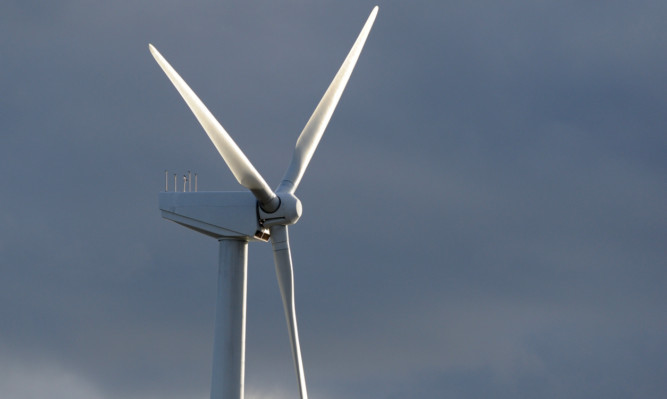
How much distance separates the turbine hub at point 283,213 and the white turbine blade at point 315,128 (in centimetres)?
156

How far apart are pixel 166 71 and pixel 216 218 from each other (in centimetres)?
688

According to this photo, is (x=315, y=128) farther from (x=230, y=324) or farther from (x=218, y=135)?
(x=230, y=324)

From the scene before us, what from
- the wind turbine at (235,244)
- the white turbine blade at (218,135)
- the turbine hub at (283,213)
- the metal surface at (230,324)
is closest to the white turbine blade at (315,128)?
the turbine hub at (283,213)

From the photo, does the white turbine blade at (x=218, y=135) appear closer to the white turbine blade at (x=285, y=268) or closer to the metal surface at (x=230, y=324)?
the white turbine blade at (x=285, y=268)

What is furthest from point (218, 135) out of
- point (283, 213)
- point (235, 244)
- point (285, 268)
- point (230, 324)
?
point (230, 324)

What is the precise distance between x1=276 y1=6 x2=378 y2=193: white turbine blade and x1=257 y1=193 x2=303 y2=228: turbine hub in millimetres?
1561

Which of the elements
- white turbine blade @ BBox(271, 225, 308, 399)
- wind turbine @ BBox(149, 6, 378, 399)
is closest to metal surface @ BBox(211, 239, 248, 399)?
wind turbine @ BBox(149, 6, 378, 399)

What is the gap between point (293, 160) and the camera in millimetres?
64000

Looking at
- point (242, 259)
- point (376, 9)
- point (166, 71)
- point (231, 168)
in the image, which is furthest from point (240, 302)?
point (376, 9)

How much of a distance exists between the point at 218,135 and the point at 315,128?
354 inches

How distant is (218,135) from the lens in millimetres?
56844

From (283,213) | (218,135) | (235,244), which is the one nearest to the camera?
(218,135)

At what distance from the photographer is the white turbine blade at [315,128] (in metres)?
63.4

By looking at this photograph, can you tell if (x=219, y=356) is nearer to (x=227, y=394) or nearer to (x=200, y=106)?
(x=227, y=394)
